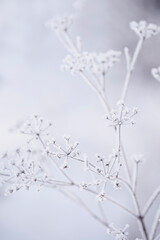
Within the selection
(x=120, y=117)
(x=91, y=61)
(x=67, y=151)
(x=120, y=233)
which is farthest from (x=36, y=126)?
(x=120, y=233)

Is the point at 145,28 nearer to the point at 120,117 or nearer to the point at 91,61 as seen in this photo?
the point at 91,61

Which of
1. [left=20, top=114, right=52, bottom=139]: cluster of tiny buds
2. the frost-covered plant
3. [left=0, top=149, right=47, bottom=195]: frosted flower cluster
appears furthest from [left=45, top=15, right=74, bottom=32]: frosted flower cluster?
[left=0, top=149, right=47, bottom=195]: frosted flower cluster

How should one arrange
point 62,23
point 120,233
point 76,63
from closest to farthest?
point 120,233 → point 76,63 → point 62,23

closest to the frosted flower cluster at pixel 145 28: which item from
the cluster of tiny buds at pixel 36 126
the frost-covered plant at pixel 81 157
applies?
the frost-covered plant at pixel 81 157

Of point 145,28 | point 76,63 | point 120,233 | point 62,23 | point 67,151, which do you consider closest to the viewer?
point 67,151

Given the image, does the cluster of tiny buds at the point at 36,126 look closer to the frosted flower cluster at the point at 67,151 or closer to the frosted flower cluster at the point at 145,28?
the frosted flower cluster at the point at 67,151

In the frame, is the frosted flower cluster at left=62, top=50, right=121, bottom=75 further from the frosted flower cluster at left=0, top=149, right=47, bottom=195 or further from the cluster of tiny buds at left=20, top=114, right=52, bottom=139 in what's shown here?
the frosted flower cluster at left=0, top=149, right=47, bottom=195

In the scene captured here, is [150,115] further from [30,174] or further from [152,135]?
[30,174]

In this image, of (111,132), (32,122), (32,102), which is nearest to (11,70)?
(32,102)
